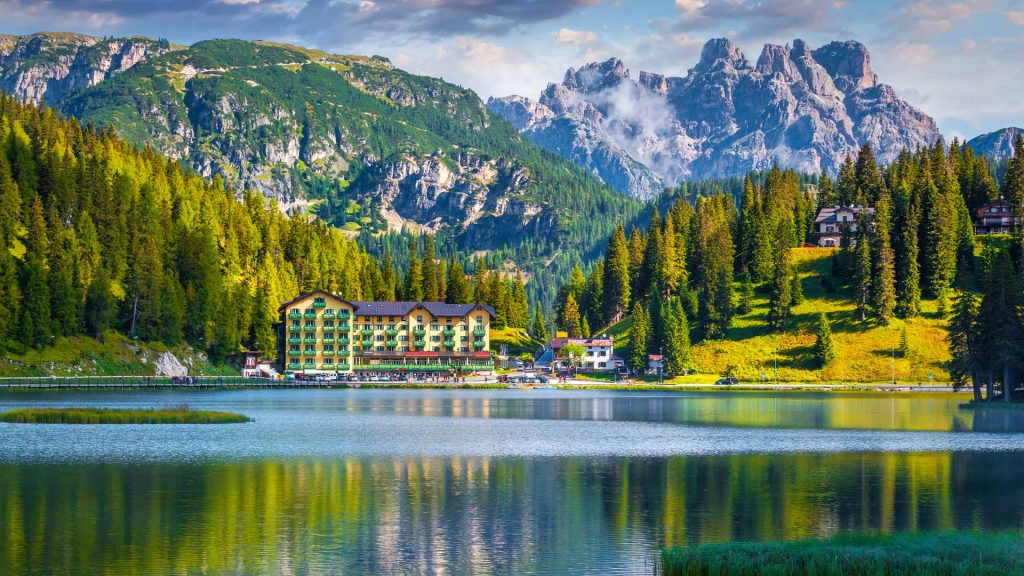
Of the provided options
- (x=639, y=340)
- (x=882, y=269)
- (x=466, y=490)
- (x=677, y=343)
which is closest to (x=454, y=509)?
(x=466, y=490)

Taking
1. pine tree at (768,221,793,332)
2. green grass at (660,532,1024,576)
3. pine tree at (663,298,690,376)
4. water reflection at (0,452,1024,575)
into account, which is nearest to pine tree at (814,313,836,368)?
pine tree at (768,221,793,332)

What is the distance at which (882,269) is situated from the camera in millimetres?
178125

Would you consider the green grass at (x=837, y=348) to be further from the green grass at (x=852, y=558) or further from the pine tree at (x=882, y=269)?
the green grass at (x=852, y=558)

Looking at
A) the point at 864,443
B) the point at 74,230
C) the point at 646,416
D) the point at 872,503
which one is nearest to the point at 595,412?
the point at 646,416

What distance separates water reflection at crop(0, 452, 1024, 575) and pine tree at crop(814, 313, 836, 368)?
10614 cm

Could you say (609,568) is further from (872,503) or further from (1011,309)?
(1011,309)

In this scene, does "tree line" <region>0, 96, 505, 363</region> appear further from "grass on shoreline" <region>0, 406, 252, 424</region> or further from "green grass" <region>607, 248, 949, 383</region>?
"green grass" <region>607, 248, 949, 383</region>

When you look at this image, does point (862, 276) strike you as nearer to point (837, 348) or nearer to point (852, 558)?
point (837, 348)

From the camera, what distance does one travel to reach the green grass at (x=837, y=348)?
170 metres

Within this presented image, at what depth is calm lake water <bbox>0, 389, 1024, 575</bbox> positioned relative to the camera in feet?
125

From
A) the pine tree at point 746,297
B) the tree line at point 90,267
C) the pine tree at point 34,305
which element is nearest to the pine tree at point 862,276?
the pine tree at point 746,297

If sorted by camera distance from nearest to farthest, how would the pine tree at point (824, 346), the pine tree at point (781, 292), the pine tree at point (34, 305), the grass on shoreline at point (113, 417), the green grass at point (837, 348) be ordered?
the grass on shoreline at point (113, 417), the pine tree at point (34, 305), the green grass at point (837, 348), the pine tree at point (824, 346), the pine tree at point (781, 292)

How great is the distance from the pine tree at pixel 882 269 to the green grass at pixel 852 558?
5746 inches

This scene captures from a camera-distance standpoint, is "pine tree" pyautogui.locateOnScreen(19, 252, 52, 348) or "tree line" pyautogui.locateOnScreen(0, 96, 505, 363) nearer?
"pine tree" pyautogui.locateOnScreen(19, 252, 52, 348)
